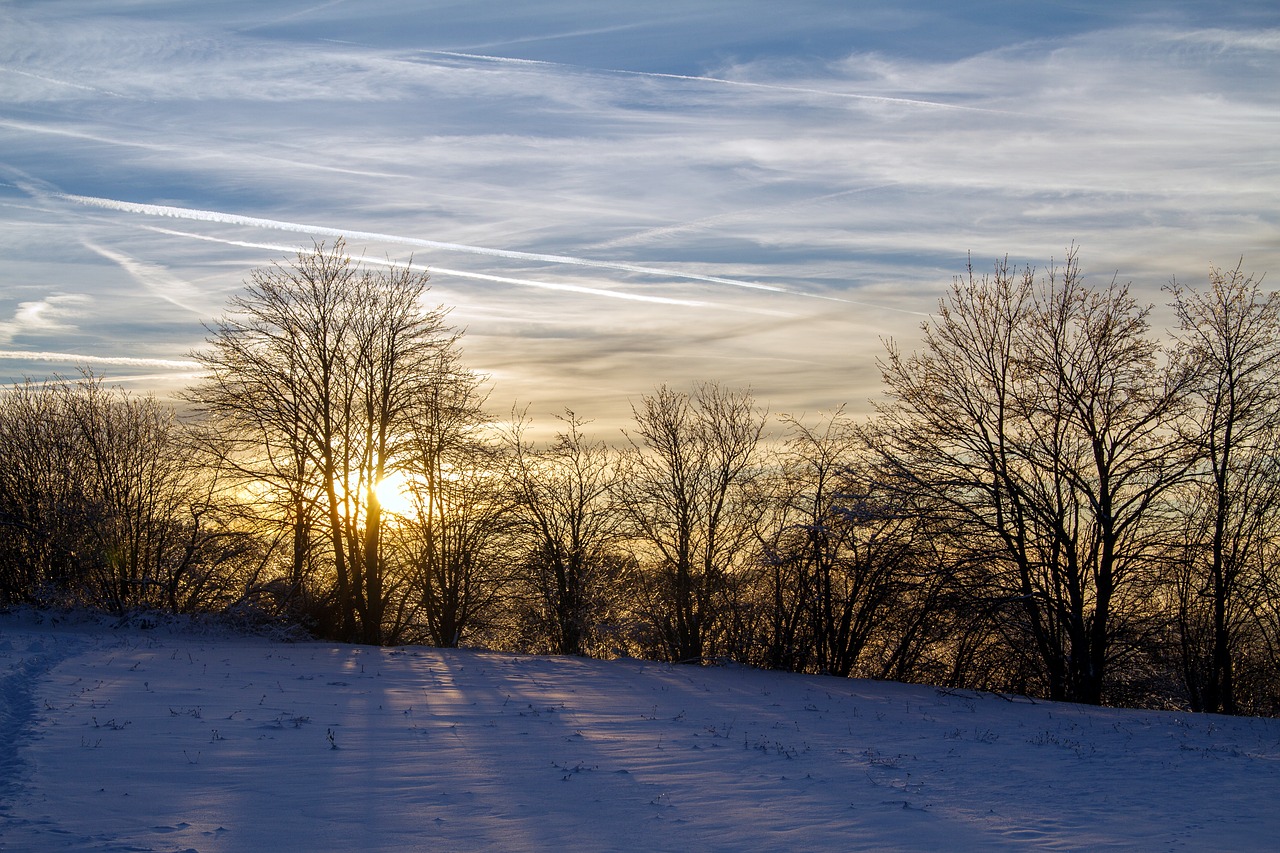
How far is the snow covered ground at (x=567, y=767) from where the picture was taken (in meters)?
7.15

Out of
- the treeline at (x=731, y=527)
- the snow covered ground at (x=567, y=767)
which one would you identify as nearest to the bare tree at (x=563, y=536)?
the treeline at (x=731, y=527)

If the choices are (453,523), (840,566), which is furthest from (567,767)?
(453,523)

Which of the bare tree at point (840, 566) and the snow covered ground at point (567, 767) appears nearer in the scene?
the snow covered ground at point (567, 767)

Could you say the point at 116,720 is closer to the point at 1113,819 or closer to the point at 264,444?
the point at 1113,819

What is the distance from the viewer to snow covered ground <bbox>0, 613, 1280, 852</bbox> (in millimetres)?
7148

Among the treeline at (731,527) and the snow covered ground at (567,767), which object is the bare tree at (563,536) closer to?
the treeline at (731,527)

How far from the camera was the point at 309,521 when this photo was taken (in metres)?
26.5

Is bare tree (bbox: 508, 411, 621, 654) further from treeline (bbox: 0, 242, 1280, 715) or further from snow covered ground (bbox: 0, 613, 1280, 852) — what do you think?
snow covered ground (bbox: 0, 613, 1280, 852)

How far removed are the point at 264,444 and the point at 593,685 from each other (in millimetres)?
14213

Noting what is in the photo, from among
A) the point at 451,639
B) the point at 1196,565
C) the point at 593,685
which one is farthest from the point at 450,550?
the point at 1196,565

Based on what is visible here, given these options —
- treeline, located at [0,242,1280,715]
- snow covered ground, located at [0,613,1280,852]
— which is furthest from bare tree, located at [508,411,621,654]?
snow covered ground, located at [0,613,1280,852]

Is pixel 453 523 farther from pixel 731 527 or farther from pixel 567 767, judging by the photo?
pixel 567 767

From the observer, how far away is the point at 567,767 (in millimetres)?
9625

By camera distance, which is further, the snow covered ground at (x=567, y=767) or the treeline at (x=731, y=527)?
the treeline at (x=731, y=527)
